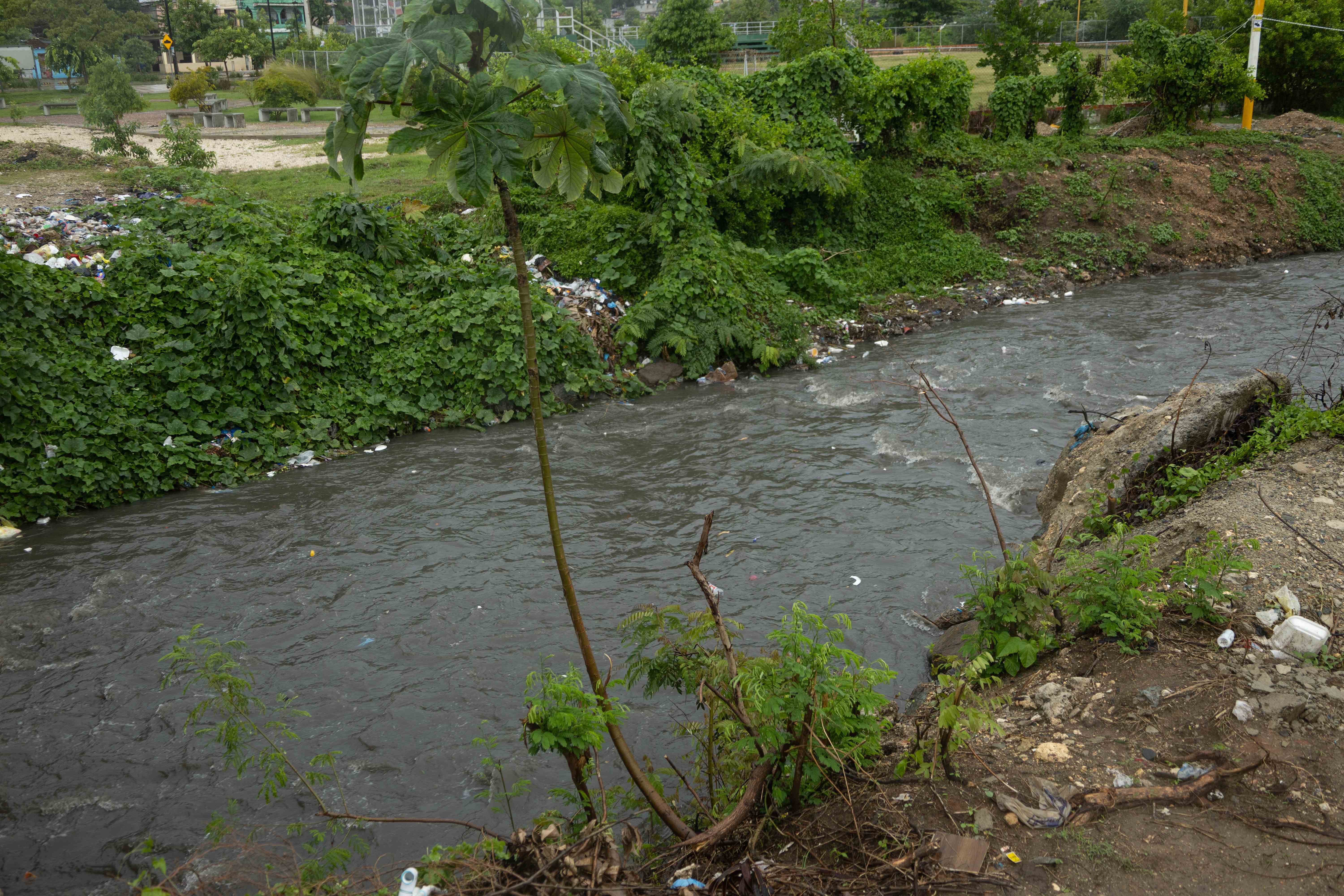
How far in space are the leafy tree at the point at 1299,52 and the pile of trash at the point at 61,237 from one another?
82.0 feet

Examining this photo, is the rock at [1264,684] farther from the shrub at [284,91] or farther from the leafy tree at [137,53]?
the leafy tree at [137,53]

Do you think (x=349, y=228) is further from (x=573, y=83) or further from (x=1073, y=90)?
(x=1073, y=90)

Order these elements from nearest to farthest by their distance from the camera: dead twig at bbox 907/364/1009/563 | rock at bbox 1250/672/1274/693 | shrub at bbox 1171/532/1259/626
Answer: rock at bbox 1250/672/1274/693
shrub at bbox 1171/532/1259/626
dead twig at bbox 907/364/1009/563

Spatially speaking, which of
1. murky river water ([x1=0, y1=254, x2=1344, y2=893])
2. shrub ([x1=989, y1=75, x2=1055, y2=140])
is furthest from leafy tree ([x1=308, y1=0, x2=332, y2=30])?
murky river water ([x1=0, y1=254, x2=1344, y2=893])

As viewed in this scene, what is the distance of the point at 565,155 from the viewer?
3.22 meters

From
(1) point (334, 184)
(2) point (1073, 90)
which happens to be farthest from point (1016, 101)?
(1) point (334, 184)

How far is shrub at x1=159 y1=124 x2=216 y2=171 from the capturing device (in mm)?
14062

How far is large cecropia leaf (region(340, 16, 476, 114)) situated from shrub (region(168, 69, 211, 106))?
31.2 m

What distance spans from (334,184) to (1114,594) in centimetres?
1517

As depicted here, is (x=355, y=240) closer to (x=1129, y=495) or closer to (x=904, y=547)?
(x=904, y=547)

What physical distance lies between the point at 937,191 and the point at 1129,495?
1116cm

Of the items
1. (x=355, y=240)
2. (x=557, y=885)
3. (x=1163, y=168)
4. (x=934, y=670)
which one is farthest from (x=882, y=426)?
(x=1163, y=168)

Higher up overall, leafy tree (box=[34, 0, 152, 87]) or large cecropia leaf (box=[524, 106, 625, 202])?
leafy tree (box=[34, 0, 152, 87])

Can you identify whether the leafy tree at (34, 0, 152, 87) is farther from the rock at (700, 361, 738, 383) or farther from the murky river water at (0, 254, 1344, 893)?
the murky river water at (0, 254, 1344, 893)
